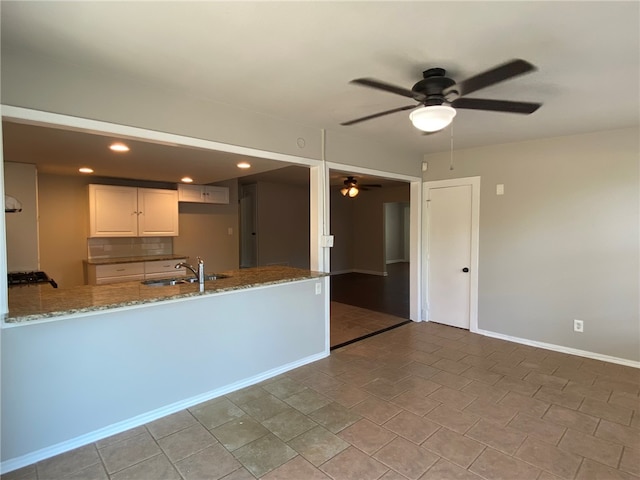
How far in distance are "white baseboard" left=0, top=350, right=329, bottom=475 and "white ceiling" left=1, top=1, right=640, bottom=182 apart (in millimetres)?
2434

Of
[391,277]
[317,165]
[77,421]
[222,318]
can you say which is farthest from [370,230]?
[77,421]

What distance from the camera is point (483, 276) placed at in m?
4.55

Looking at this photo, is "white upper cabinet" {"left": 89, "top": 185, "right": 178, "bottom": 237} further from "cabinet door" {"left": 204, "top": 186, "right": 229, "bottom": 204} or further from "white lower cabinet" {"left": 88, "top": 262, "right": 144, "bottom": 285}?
"cabinet door" {"left": 204, "top": 186, "right": 229, "bottom": 204}

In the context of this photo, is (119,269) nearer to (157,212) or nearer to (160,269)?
(160,269)

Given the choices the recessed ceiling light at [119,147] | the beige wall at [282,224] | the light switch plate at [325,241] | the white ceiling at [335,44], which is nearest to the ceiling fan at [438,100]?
the white ceiling at [335,44]

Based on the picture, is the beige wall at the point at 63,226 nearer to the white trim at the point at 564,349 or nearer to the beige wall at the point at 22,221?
the beige wall at the point at 22,221

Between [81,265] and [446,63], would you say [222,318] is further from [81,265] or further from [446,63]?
[81,265]

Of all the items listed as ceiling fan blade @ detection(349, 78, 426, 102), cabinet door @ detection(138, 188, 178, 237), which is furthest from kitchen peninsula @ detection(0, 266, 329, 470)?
cabinet door @ detection(138, 188, 178, 237)

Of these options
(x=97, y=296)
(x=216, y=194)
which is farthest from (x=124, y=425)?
(x=216, y=194)

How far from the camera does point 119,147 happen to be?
139 inches

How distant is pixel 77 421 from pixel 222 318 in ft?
3.81

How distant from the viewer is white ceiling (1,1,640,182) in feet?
5.36

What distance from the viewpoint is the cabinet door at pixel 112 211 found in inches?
206

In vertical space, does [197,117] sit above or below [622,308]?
above
